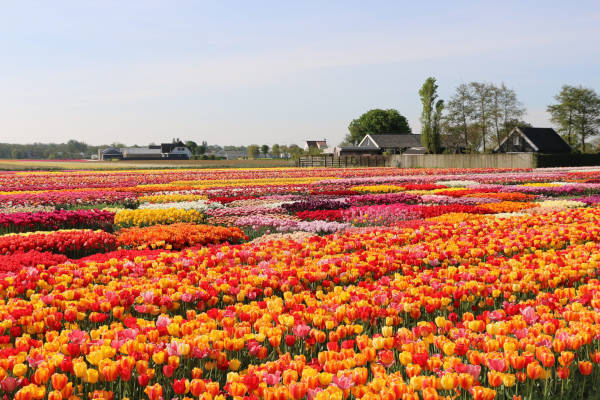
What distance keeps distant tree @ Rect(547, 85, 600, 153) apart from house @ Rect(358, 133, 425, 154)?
22.1m

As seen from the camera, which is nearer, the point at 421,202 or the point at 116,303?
the point at 116,303

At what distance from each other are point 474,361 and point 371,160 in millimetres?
A: 60688

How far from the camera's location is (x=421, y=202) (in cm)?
1761

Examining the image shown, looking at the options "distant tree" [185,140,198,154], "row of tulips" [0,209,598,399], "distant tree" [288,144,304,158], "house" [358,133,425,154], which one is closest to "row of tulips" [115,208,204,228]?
"row of tulips" [0,209,598,399]

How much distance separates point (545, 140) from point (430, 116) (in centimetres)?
1893

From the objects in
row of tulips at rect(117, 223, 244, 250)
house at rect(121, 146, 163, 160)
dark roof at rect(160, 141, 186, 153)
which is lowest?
row of tulips at rect(117, 223, 244, 250)

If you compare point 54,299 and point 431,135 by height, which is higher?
point 431,135

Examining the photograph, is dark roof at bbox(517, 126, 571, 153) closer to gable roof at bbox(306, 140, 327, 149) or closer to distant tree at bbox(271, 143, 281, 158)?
gable roof at bbox(306, 140, 327, 149)

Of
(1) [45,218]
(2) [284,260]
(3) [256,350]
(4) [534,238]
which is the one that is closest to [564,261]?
(4) [534,238]

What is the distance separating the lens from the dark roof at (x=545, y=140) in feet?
230

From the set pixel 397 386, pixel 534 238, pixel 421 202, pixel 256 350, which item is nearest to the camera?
pixel 397 386

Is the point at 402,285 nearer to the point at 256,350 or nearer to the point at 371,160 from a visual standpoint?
the point at 256,350

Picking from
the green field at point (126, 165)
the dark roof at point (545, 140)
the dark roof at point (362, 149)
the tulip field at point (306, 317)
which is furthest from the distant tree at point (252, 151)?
the tulip field at point (306, 317)

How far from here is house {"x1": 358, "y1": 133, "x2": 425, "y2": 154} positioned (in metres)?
93.8
